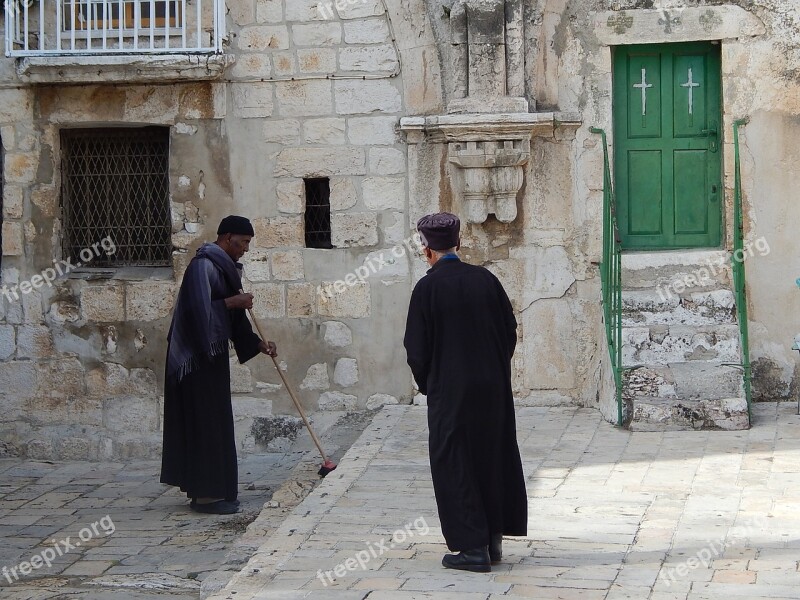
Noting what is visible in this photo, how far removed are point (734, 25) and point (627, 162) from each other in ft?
3.85

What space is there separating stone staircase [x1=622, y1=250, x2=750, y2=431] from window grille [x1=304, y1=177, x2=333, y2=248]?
84.8 inches

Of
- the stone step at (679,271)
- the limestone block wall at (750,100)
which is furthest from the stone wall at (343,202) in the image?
the stone step at (679,271)

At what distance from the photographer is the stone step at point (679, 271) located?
8.80 meters

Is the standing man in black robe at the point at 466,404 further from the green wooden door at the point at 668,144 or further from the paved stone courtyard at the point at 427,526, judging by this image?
the green wooden door at the point at 668,144

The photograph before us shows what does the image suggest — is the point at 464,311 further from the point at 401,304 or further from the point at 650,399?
the point at 401,304

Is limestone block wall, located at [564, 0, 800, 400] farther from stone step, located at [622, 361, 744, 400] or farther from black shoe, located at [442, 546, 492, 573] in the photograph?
black shoe, located at [442, 546, 492, 573]

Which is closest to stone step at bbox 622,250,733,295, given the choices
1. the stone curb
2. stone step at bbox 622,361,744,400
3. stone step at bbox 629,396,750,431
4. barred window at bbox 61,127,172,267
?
stone step at bbox 622,361,744,400

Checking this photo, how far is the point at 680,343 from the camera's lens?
8414 millimetres

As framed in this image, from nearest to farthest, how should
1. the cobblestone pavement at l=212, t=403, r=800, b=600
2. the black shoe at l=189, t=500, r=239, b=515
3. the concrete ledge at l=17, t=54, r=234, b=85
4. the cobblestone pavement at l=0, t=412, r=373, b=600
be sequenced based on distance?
1. the cobblestone pavement at l=212, t=403, r=800, b=600
2. the cobblestone pavement at l=0, t=412, r=373, b=600
3. the black shoe at l=189, t=500, r=239, b=515
4. the concrete ledge at l=17, t=54, r=234, b=85

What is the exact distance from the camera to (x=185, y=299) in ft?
24.6

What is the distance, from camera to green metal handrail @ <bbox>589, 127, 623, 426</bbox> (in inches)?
320

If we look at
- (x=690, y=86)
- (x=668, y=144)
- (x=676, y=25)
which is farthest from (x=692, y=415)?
(x=676, y=25)

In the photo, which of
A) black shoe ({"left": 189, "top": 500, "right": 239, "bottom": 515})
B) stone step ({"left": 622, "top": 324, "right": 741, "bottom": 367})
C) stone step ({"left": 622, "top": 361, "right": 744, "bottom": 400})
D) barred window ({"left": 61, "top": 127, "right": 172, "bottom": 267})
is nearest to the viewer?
black shoe ({"left": 189, "top": 500, "right": 239, "bottom": 515})

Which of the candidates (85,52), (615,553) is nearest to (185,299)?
(85,52)
